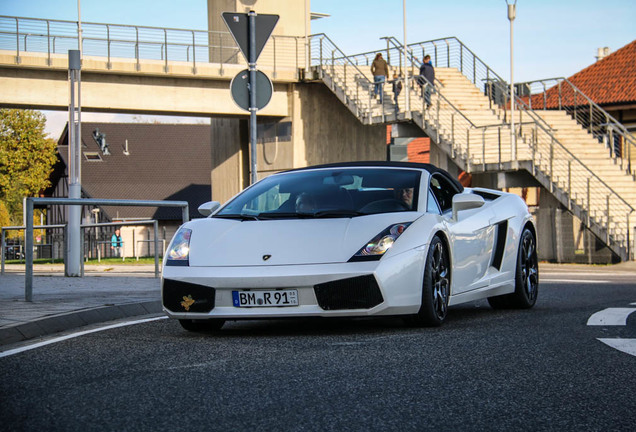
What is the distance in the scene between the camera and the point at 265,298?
7.00 m

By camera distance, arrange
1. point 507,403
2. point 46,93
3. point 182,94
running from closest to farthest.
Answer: point 507,403
point 46,93
point 182,94

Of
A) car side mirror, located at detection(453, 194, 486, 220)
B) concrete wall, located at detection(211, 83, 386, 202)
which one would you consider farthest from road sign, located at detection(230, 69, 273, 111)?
concrete wall, located at detection(211, 83, 386, 202)

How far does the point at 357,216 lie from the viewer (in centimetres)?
752

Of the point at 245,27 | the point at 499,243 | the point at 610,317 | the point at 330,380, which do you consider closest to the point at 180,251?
the point at 330,380

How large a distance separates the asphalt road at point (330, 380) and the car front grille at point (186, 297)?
0.22 metres

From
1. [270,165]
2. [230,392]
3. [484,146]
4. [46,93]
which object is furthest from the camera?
[270,165]

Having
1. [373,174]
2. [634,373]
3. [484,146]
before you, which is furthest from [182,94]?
[634,373]

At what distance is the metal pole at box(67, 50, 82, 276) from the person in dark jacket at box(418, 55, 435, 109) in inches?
491

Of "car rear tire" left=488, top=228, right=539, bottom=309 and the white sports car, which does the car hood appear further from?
"car rear tire" left=488, top=228, right=539, bottom=309

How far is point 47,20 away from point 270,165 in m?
11.6

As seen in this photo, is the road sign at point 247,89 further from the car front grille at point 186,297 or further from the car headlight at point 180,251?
the car front grille at point 186,297

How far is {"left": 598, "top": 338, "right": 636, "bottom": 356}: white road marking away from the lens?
244 inches

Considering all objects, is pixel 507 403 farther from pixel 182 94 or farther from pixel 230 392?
pixel 182 94

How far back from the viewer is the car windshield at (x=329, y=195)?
7754 mm
